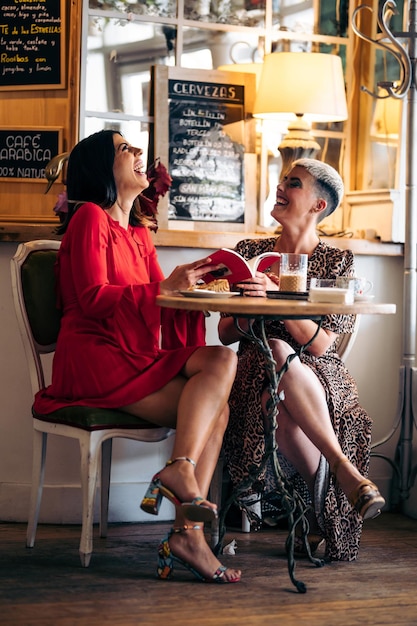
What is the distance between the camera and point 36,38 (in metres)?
3.73

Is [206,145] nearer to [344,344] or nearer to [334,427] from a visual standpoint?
[344,344]

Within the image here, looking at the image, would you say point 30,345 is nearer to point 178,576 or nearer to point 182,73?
point 178,576

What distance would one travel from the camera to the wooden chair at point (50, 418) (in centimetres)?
276

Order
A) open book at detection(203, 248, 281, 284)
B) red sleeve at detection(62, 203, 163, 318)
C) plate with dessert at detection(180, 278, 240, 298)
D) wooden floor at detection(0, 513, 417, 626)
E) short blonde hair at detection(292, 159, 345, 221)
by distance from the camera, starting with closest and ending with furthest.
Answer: wooden floor at detection(0, 513, 417, 626)
plate with dessert at detection(180, 278, 240, 298)
open book at detection(203, 248, 281, 284)
red sleeve at detection(62, 203, 163, 318)
short blonde hair at detection(292, 159, 345, 221)

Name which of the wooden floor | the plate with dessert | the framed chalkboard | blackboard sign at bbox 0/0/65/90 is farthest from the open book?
blackboard sign at bbox 0/0/65/90

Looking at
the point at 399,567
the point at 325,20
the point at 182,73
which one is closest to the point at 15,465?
the point at 399,567

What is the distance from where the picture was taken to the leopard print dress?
2975 millimetres

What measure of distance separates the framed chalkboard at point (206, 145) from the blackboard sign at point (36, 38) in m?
0.39

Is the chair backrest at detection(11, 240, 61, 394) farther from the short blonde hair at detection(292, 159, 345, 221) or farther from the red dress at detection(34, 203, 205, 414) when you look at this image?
the short blonde hair at detection(292, 159, 345, 221)

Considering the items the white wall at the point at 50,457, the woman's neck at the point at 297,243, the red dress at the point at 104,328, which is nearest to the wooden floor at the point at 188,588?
the white wall at the point at 50,457

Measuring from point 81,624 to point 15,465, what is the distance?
1111mm

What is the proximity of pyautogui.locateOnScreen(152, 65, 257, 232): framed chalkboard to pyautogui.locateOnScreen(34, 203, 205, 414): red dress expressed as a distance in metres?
0.81

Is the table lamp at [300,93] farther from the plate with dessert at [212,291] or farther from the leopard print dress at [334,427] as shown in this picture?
the plate with dessert at [212,291]

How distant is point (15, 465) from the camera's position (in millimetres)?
3365
